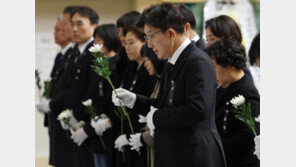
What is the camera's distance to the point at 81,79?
13.7 feet

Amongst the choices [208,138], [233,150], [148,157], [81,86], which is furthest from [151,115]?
[81,86]

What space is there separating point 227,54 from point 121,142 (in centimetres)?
107

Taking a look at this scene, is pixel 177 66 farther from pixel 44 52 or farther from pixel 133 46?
pixel 44 52

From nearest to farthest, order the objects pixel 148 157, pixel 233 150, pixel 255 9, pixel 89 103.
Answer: pixel 233 150, pixel 148 157, pixel 89 103, pixel 255 9

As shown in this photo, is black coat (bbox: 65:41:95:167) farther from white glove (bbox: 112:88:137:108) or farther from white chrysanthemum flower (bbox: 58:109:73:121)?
white glove (bbox: 112:88:137:108)

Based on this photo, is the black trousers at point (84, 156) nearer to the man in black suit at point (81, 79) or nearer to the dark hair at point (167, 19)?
the man in black suit at point (81, 79)

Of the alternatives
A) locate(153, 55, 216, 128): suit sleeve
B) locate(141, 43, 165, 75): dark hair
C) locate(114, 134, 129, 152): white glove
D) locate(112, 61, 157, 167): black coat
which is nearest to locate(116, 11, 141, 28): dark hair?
locate(112, 61, 157, 167): black coat

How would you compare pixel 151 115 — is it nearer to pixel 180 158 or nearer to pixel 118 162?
pixel 180 158

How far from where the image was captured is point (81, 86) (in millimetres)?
4180

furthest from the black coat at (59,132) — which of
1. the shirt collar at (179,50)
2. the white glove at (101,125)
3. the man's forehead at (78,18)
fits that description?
the shirt collar at (179,50)

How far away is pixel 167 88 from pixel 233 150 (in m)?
0.56

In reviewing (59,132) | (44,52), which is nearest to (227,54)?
(59,132)

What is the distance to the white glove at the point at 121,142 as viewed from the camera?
3.28 m

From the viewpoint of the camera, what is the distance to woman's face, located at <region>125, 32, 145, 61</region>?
11.0 feet
